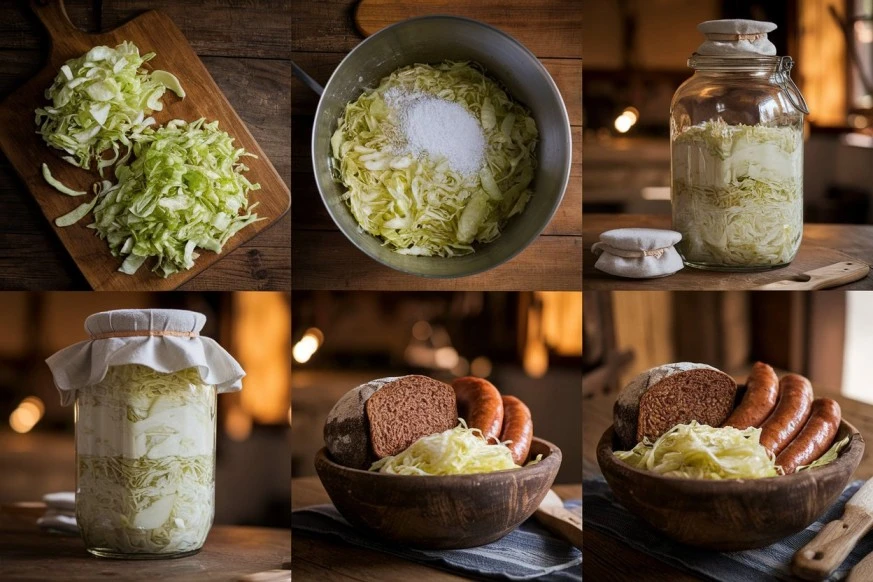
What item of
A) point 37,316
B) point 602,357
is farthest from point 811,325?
point 37,316

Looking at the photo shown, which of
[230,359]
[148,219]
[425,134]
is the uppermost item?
[425,134]

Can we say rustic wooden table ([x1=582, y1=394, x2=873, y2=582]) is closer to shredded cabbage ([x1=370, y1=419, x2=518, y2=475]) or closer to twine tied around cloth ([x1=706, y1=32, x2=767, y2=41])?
shredded cabbage ([x1=370, y1=419, x2=518, y2=475])

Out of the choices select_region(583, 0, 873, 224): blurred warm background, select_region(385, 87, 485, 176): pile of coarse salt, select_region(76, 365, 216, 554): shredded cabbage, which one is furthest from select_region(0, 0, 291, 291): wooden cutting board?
select_region(583, 0, 873, 224): blurred warm background

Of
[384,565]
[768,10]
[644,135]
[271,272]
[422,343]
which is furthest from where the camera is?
[644,135]

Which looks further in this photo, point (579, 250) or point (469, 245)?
point (579, 250)

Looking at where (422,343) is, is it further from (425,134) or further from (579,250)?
(425,134)

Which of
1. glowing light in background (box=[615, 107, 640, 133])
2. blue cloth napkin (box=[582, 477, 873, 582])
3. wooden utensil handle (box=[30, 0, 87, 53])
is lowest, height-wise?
blue cloth napkin (box=[582, 477, 873, 582])

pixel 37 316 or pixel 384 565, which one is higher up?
pixel 37 316

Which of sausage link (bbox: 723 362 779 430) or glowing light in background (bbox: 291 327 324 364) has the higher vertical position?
sausage link (bbox: 723 362 779 430)

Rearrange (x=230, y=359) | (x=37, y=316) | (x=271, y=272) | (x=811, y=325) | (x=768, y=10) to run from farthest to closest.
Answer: (x=768, y=10) → (x=811, y=325) → (x=37, y=316) → (x=271, y=272) → (x=230, y=359)
